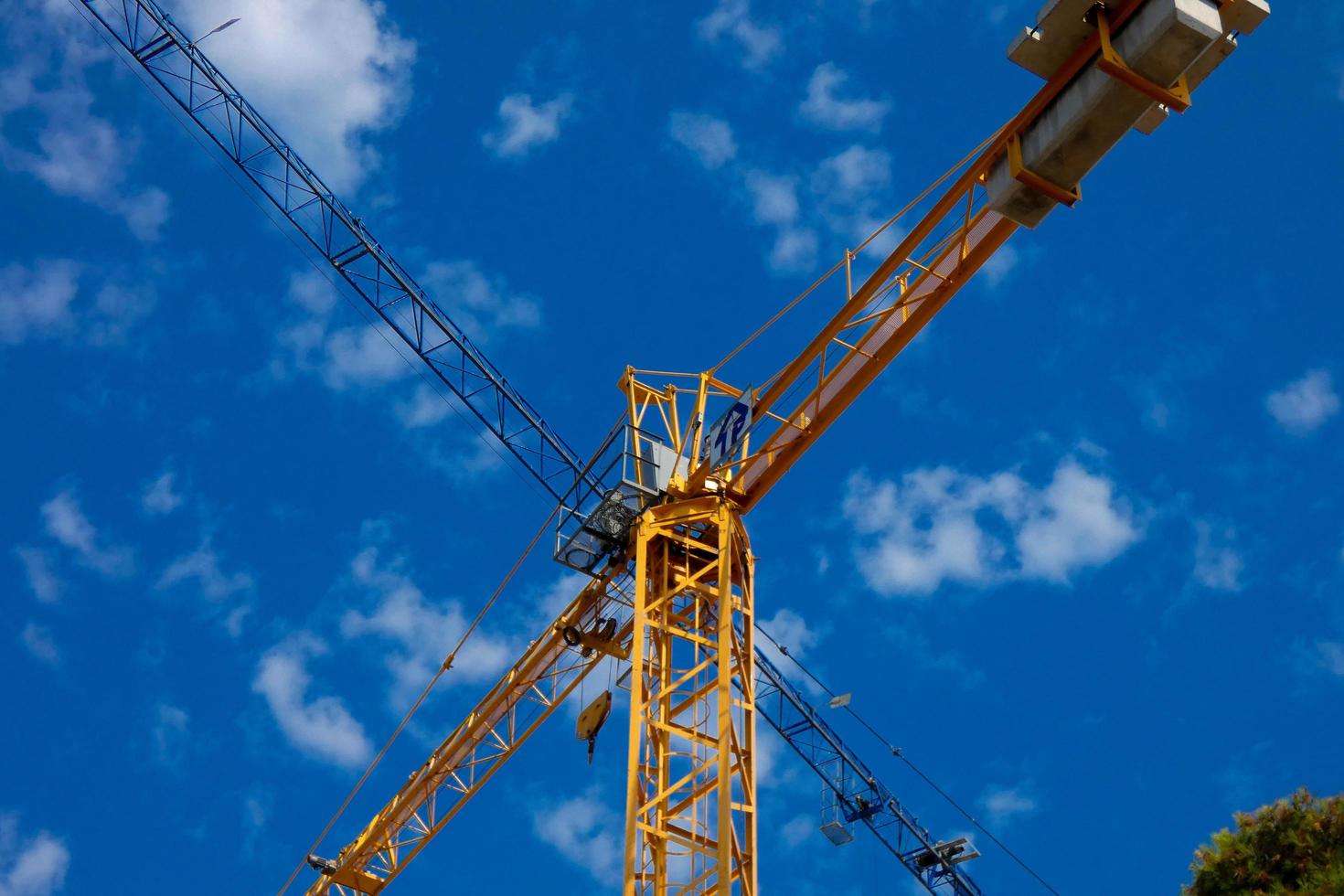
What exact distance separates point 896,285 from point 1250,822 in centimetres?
1069

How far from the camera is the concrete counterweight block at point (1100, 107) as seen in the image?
23078mm

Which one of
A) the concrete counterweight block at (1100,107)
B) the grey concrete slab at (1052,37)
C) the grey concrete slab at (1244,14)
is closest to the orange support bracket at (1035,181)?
the concrete counterweight block at (1100,107)

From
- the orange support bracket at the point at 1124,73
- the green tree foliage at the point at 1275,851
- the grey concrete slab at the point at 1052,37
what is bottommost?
the green tree foliage at the point at 1275,851

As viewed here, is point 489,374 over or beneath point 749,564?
over

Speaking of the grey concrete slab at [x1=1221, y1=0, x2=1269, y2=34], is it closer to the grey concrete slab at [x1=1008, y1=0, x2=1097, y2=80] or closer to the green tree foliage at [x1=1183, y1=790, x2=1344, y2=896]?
the grey concrete slab at [x1=1008, y1=0, x2=1097, y2=80]

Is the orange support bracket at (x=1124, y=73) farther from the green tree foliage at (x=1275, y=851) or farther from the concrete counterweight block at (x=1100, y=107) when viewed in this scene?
the green tree foliage at (x=1275, y=851)

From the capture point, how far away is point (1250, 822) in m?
25.5

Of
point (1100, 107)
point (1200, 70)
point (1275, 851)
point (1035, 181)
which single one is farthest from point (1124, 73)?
point (1275, 851)

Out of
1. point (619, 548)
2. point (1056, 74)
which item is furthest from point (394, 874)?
point (1056, 74)

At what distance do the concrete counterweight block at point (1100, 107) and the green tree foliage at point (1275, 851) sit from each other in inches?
356

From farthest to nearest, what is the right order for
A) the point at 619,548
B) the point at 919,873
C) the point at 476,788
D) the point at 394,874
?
1. the point at 919,873
2. the point at 394,874
3. the point at 476,788
4. the point at 619,548

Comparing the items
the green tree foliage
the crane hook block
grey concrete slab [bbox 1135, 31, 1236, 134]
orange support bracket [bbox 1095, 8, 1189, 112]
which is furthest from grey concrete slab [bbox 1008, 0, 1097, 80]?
the crane hook block

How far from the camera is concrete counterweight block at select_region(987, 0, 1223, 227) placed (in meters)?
23.1

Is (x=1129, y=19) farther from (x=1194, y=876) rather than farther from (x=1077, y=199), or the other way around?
(x=1194, y=876)
